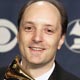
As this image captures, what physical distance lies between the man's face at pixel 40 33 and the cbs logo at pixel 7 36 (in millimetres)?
684

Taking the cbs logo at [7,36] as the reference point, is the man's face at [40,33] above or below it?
above

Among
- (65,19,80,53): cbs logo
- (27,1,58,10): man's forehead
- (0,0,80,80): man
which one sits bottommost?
(65,19,80,53): cbs logo

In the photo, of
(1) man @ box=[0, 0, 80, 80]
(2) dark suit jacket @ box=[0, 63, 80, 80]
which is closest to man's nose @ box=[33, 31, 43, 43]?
(1) man @ box=[0, 0, 80, 80]

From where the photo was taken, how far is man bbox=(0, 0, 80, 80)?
1041 mm

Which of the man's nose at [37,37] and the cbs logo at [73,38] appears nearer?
the man's nose at [37,37]

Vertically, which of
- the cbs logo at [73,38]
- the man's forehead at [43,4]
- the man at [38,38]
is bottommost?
the cbs logo at [73,38]

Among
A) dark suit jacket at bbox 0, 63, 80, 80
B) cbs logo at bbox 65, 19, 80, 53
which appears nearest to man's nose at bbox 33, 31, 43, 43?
dark suit jacket at bbox 0, 63, 80, 80

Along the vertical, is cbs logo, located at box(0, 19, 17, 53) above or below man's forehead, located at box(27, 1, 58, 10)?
below

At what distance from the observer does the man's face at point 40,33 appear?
1038 millimetres

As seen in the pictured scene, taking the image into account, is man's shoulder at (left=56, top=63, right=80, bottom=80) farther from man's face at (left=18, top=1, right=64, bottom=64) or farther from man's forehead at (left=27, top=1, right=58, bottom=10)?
man's forehead at (left=27, top=1, right=58, bottom=10)

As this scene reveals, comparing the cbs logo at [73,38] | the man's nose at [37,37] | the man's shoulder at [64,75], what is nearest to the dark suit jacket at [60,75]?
the man's shoulder at [64,75]

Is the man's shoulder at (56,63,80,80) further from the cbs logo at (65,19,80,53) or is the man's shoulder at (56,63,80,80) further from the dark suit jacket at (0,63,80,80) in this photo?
the cbs logo at (65,19,80,53)

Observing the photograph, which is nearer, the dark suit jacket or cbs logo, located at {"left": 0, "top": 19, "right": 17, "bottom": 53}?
the dark suit jacket

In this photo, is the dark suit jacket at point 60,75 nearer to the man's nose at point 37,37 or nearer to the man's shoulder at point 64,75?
the man's shoulder at point 64,75
